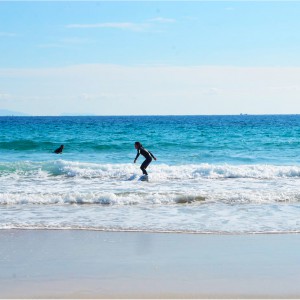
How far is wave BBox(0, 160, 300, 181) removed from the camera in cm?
2048

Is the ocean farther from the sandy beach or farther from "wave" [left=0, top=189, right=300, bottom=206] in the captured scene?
the sandy beach

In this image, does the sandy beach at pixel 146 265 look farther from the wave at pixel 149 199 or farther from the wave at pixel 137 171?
the wave at pixel 137 171

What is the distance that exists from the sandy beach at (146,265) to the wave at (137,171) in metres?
10.4

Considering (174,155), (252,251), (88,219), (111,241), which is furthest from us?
(174,155)

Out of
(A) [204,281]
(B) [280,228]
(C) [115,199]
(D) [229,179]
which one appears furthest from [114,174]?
(A) [204,281]

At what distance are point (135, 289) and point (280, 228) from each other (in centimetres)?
469

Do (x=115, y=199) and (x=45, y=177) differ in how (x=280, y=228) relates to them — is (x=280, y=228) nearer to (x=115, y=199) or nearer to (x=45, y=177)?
(x=115, y=199)

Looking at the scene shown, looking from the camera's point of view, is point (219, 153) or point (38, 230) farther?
point (219, 153)

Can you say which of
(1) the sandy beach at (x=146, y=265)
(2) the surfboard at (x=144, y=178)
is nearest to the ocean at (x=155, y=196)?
(2) the surfboard at (x=144, y=178)

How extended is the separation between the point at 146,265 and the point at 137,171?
46.9 feet

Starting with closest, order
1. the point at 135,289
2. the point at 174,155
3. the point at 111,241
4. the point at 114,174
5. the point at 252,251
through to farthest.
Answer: the point at 135,289
the point at 252,251
the point at 111,241
the point at 114,174
the point at 174,155

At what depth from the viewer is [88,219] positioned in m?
11.5

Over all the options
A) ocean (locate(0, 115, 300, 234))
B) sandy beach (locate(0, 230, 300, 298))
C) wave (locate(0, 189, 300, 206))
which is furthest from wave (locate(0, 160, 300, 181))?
sandy beach (locate(0, 230, 300, 298))

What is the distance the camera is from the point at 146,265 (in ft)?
25.0
